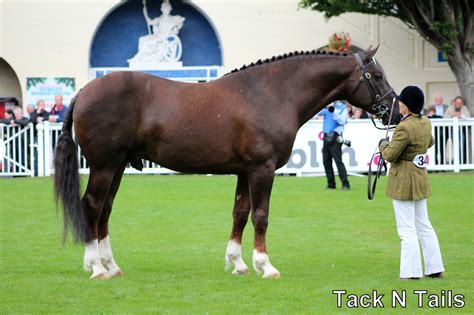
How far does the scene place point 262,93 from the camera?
9.02 metres

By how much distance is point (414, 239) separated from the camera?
8602 mm

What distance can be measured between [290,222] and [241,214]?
13.5 feet

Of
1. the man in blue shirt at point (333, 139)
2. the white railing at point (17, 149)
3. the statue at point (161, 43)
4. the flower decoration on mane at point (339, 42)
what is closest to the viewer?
the man in blue shirt at point (333, 139)

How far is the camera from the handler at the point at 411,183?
860 cm

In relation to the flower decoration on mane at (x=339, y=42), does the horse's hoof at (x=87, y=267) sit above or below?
below

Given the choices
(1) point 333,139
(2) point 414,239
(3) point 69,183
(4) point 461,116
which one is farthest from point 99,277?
(4) point 461,116

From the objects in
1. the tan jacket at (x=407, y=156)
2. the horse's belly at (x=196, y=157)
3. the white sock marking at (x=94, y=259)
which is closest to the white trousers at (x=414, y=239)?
the tan jacket at (x=407, y=156)

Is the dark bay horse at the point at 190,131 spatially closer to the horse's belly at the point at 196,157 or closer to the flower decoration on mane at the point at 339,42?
the horse's belly at the point at 196,157

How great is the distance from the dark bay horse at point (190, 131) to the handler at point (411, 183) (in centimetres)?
55

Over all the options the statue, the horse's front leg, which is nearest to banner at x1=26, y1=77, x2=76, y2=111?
the statue

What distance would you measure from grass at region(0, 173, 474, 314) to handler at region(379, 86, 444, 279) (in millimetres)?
206

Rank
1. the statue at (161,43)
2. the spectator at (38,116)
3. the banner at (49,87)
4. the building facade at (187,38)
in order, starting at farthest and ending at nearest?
1. the statue at (161,43)
2. the banner at (49,87)
3. the building facade at (187,38)
4. the spectator at (38,116)

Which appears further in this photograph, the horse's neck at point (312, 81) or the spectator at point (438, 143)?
the spectator at point (438, 143)

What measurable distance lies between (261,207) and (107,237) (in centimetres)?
151
